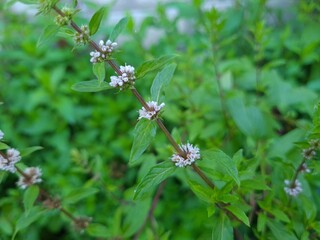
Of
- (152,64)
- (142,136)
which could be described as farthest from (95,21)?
(142,136)

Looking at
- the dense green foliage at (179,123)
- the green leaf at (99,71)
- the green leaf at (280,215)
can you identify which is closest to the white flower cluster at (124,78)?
the green leaf at (99,71)

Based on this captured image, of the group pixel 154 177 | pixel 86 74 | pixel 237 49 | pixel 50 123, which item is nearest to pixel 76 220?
pixel 154 177

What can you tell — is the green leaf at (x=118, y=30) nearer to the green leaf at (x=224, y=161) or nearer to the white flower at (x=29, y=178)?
the green leaf at (x=224, y=161)

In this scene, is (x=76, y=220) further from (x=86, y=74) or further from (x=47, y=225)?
(x=86, y=74)

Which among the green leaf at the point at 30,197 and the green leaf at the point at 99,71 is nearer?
the green leaf at the point at 99,71

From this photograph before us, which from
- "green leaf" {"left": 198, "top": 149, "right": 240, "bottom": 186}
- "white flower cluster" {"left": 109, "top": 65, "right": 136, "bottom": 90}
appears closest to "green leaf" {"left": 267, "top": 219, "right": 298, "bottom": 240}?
"green leaf" {"left": 198, "top": 149, "right": 240, "bottom": 186}

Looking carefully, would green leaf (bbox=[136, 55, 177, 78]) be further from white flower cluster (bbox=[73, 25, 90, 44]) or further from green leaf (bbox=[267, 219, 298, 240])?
green leaf (bbox=[267, 219, 298, 240])
